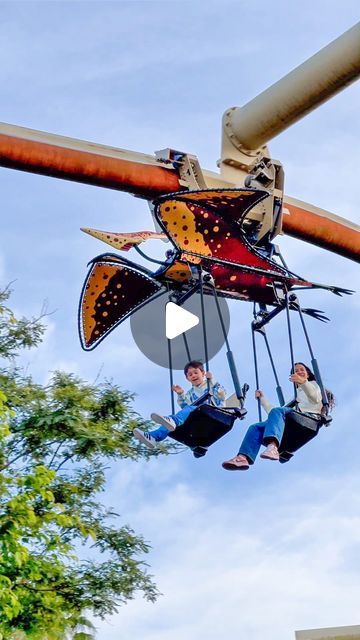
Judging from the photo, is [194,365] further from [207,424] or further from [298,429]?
[298,429]

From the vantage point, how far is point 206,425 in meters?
8.20

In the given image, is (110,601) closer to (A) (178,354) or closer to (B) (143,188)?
(A) (178,354)

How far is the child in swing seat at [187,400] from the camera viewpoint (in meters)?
8.23

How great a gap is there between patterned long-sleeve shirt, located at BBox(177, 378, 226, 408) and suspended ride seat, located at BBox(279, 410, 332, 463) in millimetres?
598

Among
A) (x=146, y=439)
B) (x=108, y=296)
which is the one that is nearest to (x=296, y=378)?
(x=146, y=439)

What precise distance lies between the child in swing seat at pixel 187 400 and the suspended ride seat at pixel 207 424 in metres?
0.05

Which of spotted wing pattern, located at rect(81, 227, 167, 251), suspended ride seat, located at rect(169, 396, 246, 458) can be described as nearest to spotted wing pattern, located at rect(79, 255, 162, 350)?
spotted wing pattern, located at rect(81, 227, 167, 251)

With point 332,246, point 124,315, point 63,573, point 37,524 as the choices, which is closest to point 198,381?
point 124,315

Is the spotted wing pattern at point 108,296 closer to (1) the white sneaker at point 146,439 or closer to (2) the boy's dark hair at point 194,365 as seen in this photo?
(2) the boy's dark hair at point 194,365

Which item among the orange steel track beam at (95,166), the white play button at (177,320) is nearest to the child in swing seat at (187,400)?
the white play button at (177,320)

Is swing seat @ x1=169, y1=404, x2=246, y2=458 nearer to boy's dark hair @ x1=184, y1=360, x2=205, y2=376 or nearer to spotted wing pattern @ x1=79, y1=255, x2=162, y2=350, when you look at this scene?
boy's dark hair @ x1=184, y1=360, x2=205, y2=376

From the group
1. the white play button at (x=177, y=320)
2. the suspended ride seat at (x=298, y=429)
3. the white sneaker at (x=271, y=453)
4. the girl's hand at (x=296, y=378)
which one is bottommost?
the white sneaker at (x=271, y=453)

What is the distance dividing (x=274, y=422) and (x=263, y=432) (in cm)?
24

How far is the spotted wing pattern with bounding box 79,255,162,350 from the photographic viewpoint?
940cm
